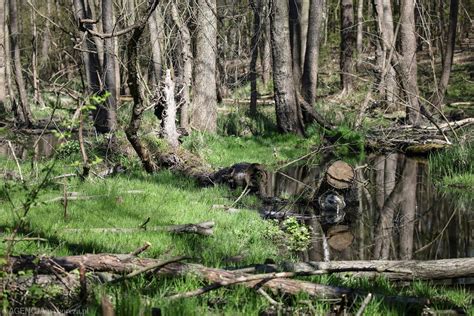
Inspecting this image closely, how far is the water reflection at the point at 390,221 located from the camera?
303 inches

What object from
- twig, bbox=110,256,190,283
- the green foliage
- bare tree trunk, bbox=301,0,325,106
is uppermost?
bare tree trunk, bbox=301,0,325,106

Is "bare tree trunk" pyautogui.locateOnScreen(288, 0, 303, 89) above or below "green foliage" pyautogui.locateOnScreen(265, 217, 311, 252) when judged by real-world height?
above

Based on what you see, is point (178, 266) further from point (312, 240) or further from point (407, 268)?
point (312, 240)

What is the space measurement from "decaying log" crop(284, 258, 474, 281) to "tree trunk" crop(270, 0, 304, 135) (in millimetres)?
12353

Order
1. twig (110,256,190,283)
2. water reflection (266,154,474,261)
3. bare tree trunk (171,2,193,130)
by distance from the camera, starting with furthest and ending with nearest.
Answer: bare tree trunk (171,2,193,130)
water reflection (266,154,474,261)
twig (110,256,190,283)

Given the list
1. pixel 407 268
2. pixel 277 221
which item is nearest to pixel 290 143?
pixel 277 221

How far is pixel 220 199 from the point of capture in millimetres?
9898

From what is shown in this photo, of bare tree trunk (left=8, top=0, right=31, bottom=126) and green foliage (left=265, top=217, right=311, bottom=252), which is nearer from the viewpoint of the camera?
green foliage (left=265, top=217, right=311, bottom=252)

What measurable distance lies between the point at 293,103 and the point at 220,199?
27.2 feet

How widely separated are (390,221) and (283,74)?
873 cm

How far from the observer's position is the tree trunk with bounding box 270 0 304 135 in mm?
17203

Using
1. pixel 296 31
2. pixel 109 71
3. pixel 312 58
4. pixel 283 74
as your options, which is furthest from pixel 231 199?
pixel 296 31

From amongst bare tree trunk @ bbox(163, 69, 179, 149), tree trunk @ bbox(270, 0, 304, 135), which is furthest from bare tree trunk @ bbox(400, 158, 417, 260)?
bare tree trunk @ bbox(163, 69, 179, 149)

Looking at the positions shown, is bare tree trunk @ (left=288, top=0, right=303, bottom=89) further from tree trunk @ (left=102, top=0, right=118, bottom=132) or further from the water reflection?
the water reflection
